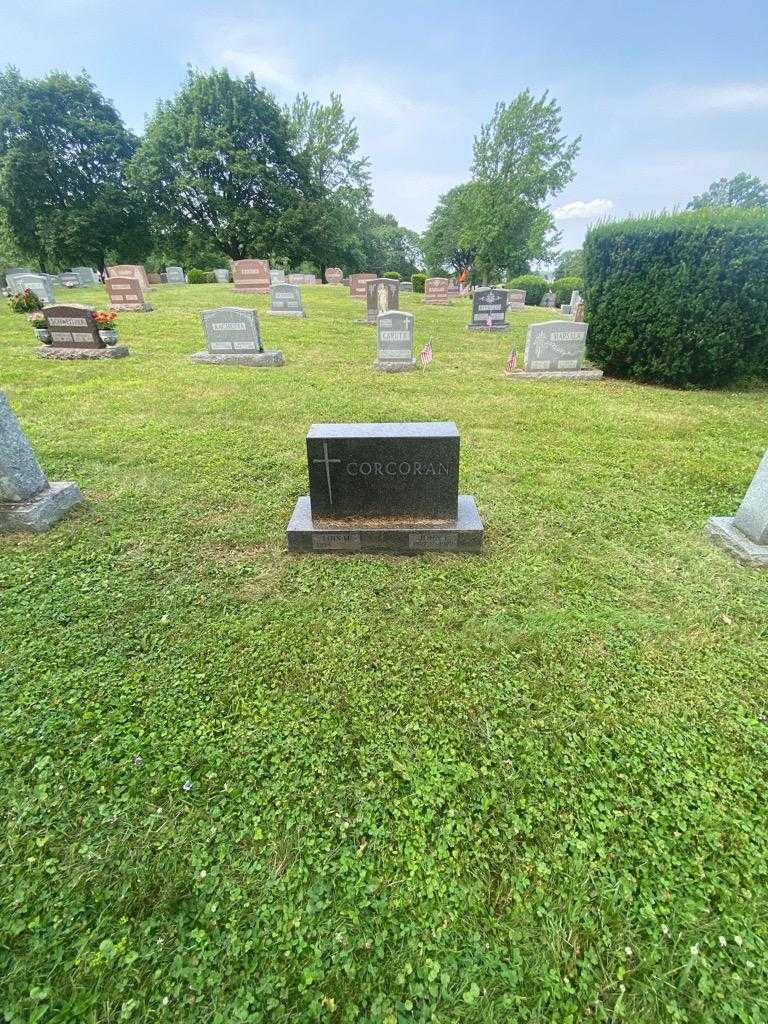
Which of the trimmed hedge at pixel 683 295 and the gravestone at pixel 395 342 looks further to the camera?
→ the gravestone at pixel 395 342

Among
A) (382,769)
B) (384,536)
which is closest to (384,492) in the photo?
(384,536)

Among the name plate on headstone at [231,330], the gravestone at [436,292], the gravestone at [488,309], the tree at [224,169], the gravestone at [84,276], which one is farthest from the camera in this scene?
the tree at [224,169]

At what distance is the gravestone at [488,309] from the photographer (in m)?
16.0

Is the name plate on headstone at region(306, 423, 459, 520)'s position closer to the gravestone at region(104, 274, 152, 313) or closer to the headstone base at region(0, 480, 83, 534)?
the headstone base at region(0, 480, 83, 534)

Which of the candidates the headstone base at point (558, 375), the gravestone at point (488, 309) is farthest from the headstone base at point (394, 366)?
the gravestone at point (488, 309)

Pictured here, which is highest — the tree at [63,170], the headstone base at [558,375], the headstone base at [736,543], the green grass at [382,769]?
the tree at [63,170]

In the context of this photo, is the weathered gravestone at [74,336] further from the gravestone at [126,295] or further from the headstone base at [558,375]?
the headstone base at [558,375]

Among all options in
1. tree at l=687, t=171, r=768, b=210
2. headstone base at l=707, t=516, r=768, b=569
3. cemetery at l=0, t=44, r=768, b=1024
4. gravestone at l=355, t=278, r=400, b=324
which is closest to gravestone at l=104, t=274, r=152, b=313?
gravestone at l=355, t=278, r=400, b=324

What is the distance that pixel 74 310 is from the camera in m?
10.4

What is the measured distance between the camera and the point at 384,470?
3639 millimetres

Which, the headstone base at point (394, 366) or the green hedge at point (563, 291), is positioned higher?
the green hedge at point (563, 291)

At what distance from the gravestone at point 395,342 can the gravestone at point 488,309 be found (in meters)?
7.39

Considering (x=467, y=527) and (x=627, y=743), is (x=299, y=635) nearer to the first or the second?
(x=467, y=527)

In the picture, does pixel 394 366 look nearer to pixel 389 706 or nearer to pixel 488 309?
pixel 488 309
